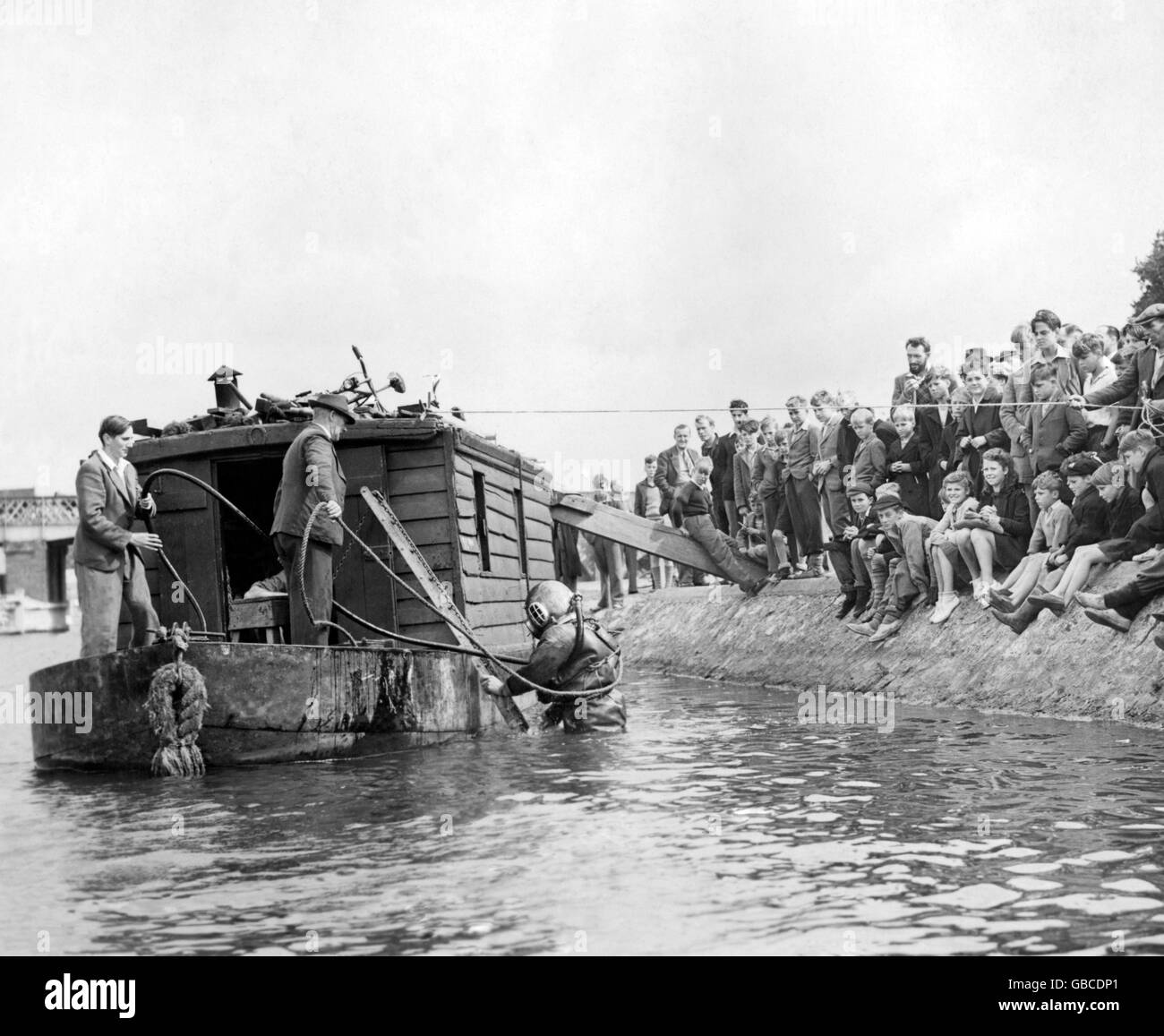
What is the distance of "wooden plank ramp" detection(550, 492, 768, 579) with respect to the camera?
1930 cm

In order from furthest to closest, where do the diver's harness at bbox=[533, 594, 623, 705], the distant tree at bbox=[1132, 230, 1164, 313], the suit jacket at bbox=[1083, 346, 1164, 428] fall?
the distant tree at bbox=[1132, 230, 1164, 313] < the diver's harness at bbox=[533, 594, 623, 705] < the suit jacket at bbox=[1083, 346, 1164, 428]

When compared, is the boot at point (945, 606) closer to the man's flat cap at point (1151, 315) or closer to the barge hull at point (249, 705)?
the man's flat cap at point (1151, 315)

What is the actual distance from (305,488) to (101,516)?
1.48 metres

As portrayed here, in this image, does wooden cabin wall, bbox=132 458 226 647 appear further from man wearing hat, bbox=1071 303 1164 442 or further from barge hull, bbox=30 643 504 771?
man wearing hat, bbox=1071 303 1164 442

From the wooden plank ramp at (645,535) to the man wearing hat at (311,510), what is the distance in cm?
847

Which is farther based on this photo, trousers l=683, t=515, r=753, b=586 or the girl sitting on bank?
trousers l=683, t=515, r=753, b=586

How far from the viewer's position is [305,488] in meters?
10.8

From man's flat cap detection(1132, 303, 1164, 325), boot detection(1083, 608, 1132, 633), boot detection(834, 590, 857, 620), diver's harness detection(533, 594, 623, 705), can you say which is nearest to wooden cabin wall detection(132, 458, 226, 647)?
diver's harness detection(533, 594, 623, 705)

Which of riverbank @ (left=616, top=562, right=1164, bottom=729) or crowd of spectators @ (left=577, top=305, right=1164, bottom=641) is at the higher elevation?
crowd of spectators @ (left=577, top=305, right=1164, bottom=641)

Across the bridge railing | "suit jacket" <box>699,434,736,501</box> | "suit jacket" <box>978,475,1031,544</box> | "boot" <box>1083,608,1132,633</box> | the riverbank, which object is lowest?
the riverbank

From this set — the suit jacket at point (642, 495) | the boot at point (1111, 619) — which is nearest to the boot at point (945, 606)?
the boot at point (1111, 619)

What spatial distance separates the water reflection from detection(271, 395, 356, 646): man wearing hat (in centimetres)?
143
